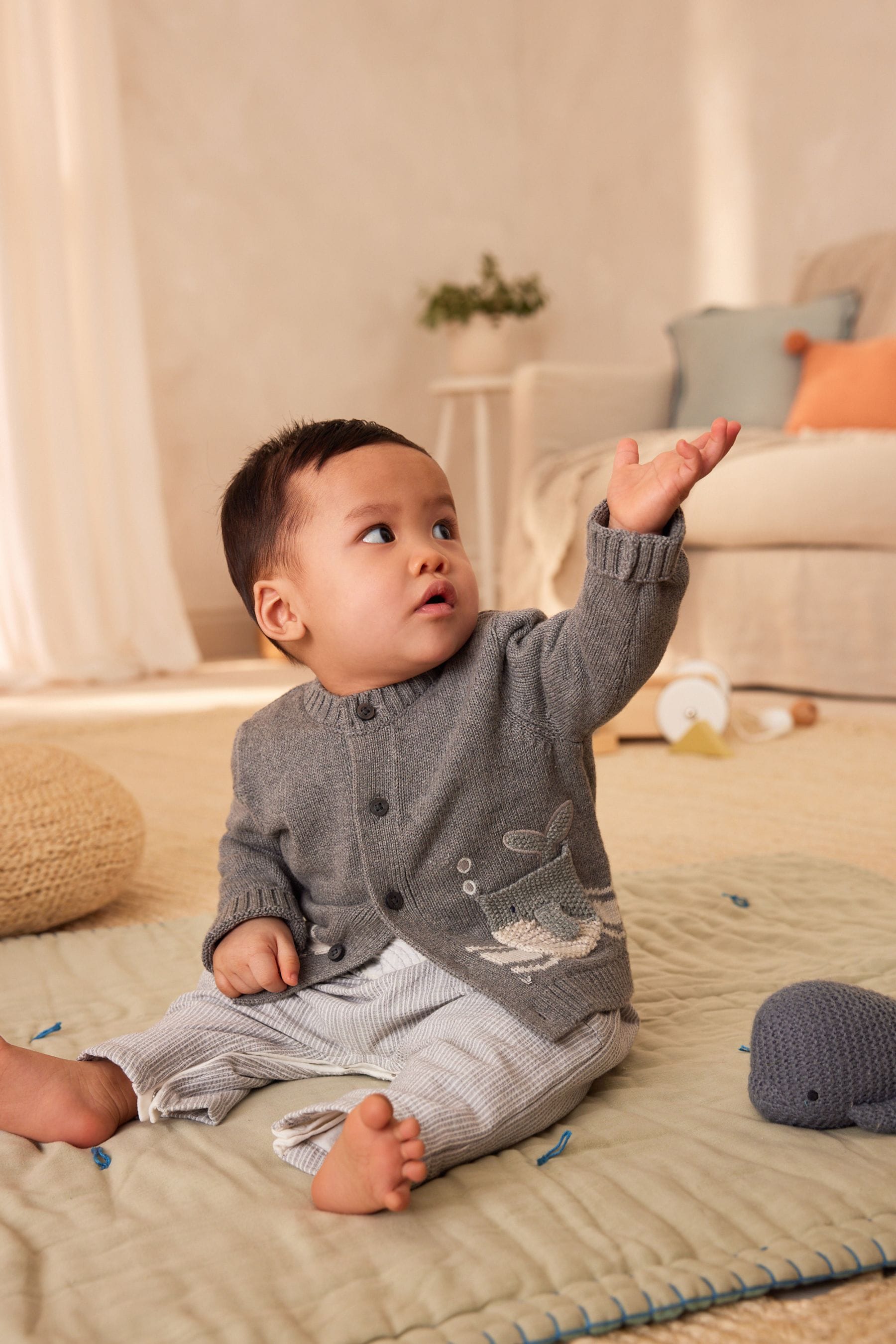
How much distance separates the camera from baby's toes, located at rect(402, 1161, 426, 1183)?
1.90 ft

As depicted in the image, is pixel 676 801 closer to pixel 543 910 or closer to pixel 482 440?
pixel 543 910

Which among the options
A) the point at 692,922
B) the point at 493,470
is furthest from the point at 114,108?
the point at 692,922

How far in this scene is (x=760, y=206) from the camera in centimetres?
346

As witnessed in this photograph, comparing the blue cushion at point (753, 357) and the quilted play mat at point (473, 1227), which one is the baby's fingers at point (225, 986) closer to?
the quilted play mat at point (473, 1227)

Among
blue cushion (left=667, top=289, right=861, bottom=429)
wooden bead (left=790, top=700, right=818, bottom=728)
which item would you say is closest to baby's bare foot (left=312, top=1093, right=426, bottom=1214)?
wooden bead (left=790, top=700, right=818, bottom=728)

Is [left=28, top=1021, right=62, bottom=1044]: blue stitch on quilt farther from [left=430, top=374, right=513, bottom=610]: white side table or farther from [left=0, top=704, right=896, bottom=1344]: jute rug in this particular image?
[left=430, top=374, right=513, bottom=610]: white side table

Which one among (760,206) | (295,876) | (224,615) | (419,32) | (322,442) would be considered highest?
(419,32)

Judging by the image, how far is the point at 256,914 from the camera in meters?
0.82


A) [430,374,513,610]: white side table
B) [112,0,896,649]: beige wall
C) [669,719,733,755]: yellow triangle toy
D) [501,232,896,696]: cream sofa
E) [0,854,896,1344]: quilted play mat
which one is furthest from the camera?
[430,374,513,610]: white side table

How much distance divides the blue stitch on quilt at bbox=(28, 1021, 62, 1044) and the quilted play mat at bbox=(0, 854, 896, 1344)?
3 cm

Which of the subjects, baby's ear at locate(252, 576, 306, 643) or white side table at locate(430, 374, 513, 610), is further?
white side table at locate(430, 374, 513, 610)

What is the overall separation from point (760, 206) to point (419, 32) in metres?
1.35

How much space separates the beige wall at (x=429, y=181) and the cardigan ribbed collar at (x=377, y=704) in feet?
9.01

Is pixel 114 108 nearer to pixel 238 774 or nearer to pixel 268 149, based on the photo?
pixel 268 149
